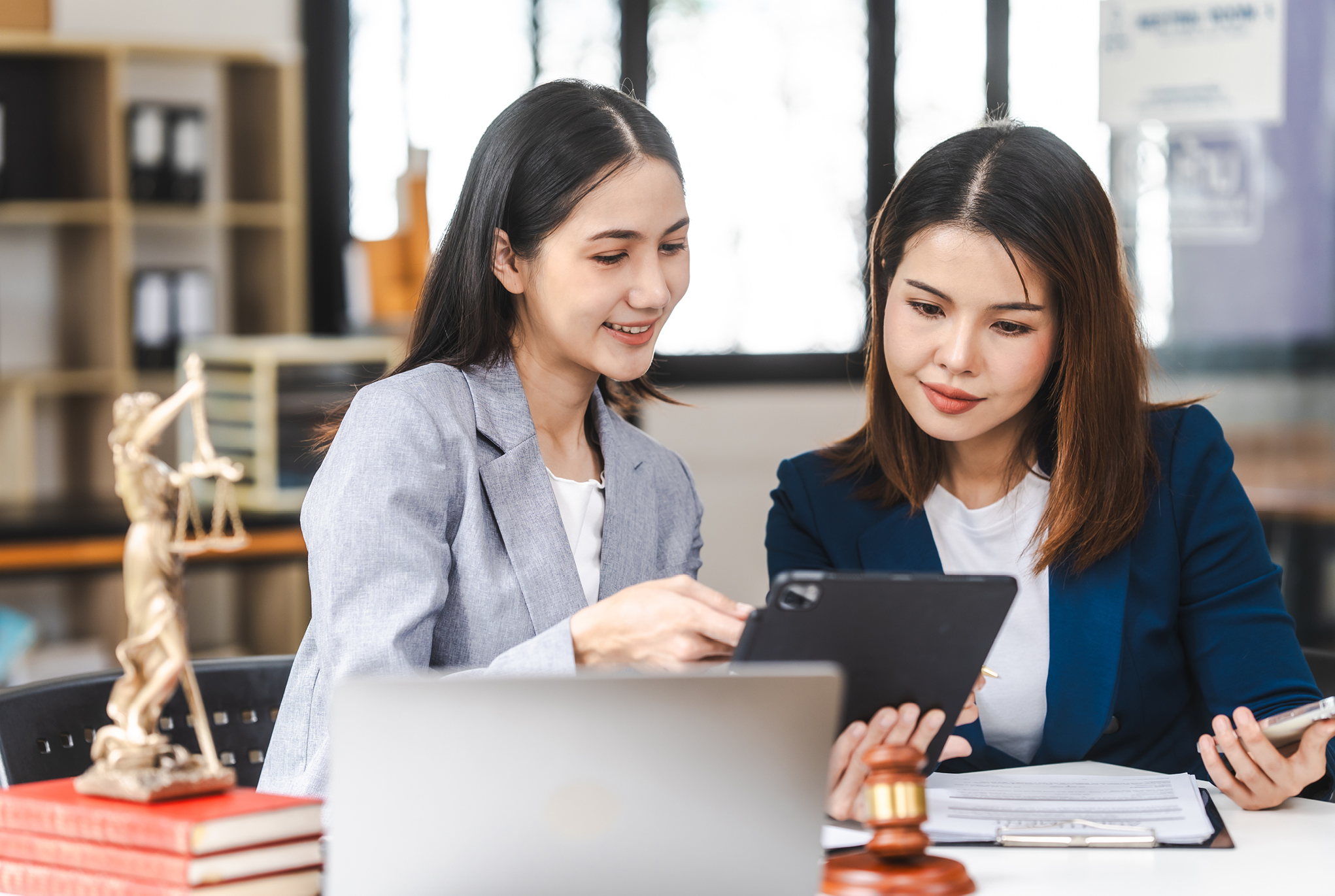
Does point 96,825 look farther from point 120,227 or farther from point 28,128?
point 28,128

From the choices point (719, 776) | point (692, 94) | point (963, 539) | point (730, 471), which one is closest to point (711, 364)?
point (730, 471)

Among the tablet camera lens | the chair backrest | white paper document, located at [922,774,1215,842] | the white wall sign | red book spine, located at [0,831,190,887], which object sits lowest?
white paper document, located at [922,774,1215,842]

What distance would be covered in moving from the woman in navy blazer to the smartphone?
19cm

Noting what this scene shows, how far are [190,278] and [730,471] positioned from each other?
5.78 feet

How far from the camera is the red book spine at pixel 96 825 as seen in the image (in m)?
0.85

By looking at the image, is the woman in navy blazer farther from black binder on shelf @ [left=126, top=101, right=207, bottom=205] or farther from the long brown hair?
black binder on shelf @ [left=126, top=101, right=207, bottom=205]

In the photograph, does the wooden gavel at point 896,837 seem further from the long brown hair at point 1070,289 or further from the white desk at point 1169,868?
the long brown hair at point 1070,289

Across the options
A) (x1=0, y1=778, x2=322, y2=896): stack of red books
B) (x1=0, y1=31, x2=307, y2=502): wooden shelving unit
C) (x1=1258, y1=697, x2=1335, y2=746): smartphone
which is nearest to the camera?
(x1=0, y1=778, x2=322, y2=896): stack of red books

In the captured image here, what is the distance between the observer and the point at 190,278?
3869 mm

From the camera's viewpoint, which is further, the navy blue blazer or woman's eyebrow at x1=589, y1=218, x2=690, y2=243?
the navy blue blazer

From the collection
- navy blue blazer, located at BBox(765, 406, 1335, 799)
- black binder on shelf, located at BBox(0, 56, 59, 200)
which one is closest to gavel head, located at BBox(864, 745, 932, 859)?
navy blue blazer, located at BBox(765, 406, 1335, 799)

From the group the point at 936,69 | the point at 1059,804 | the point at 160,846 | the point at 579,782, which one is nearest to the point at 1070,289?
the point at 1059,804

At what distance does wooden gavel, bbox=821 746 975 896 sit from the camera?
0.94m

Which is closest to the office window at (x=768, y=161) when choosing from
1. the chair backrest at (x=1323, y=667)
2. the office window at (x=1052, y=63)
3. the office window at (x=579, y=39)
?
the office window at (x=579, y=39)
